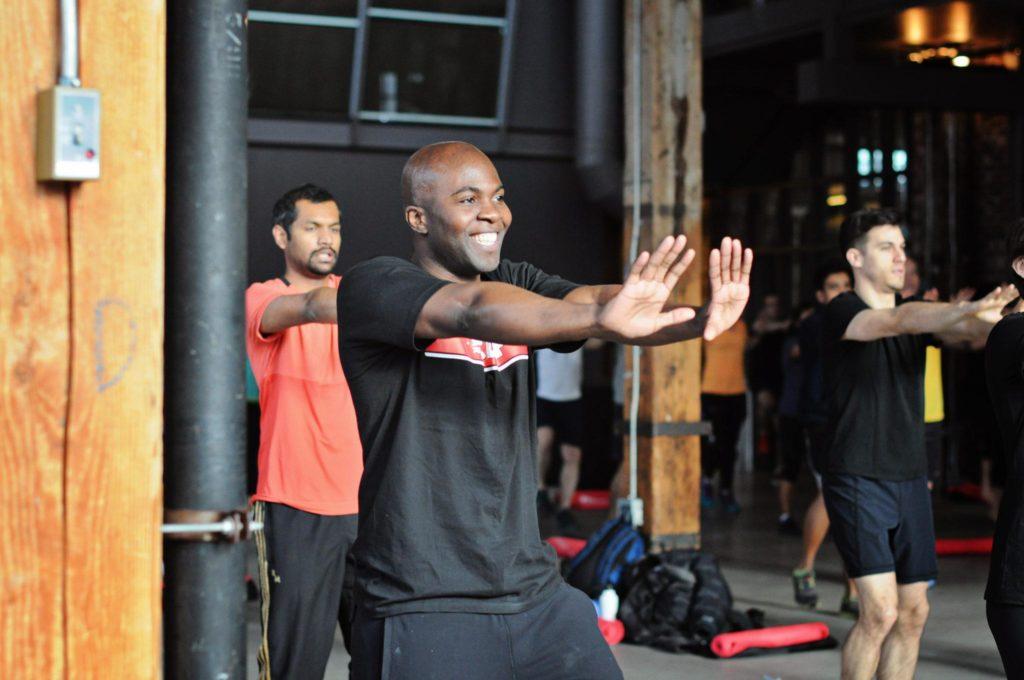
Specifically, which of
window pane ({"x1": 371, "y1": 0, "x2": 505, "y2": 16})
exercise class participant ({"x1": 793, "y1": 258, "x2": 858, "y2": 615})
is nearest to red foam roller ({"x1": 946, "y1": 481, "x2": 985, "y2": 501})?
exercise class participant ({"x1": 793, "y1": 258, "x2": 858, "y2": 615})

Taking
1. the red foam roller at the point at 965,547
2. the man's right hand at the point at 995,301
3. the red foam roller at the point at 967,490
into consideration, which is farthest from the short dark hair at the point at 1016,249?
the red foam roller at the point at 967,490

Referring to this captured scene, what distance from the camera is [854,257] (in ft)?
16.8

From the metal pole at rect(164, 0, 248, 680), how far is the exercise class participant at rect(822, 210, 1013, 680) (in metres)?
3.32

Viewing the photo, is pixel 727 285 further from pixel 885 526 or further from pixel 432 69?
pixel 432 69

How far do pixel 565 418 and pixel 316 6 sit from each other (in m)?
5.27

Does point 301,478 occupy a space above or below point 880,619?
above

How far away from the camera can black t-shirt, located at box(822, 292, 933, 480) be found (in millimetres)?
4977

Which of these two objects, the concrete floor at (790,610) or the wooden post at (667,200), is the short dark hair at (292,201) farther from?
the wooden post at (667,200)

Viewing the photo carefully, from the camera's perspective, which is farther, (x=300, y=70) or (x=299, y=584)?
(x=300, y=70)

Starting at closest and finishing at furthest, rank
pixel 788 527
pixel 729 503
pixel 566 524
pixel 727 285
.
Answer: pixel 727 285 → pixel 566 524 → pixel 788 527 → pixel 729 503

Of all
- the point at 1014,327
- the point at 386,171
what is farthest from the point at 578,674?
the point at 386,171

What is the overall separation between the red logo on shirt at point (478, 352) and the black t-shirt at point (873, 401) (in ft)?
8.08

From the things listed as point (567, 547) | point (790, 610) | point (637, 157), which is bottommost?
point (790, 610)

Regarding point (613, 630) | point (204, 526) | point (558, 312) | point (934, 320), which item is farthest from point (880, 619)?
point (204, 526)
